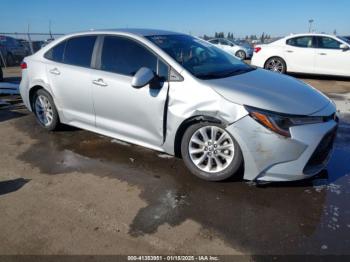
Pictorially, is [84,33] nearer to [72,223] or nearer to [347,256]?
[72,223]

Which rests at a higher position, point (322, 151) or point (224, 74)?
point (224, 74)

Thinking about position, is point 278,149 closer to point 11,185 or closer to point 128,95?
point 128,95

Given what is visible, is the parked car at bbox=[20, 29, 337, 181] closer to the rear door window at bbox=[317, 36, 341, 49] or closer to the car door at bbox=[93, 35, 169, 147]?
the car door at bbox=[93, 35, 169, 147]

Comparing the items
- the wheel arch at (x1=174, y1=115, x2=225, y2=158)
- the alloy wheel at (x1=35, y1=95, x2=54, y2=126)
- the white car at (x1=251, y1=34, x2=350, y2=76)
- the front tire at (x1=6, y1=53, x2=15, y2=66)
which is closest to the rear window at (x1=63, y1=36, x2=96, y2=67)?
the alloy wheel at (x1=35, y1=95, x2=54, y2=126)

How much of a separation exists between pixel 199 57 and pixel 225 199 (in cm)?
187

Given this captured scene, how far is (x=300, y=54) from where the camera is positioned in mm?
10562

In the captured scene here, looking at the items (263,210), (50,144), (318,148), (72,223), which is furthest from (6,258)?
(318,148)

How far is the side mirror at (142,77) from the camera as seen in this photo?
11.9 ft

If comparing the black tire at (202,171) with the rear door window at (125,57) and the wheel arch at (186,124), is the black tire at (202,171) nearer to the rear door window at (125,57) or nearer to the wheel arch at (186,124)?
the wheel arch at (186,124)

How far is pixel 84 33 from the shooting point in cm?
477

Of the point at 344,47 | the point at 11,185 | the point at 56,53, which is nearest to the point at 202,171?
the point at 11,185

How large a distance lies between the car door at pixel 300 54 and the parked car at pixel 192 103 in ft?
22.4

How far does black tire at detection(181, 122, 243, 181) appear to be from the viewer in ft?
11.0

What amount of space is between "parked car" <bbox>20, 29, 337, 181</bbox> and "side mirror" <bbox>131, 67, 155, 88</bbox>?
0.01m
